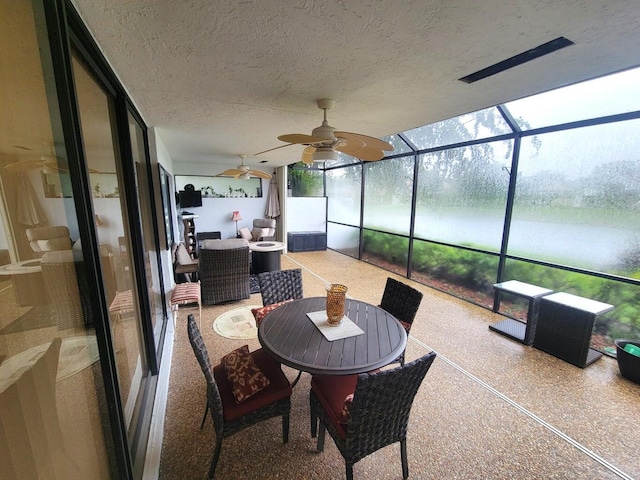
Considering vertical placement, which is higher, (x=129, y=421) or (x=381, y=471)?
(x=129, y=421)

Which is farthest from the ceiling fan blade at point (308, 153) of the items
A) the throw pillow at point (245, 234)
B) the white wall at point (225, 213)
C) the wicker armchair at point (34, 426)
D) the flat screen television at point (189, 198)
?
the white wall at point (225, 213)

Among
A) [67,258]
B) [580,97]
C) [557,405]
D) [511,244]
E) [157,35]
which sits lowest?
[557,405]

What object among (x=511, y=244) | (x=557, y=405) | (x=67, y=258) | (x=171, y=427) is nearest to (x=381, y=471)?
(x=171, y=427)

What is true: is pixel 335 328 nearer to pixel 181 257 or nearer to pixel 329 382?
pixel 329 382

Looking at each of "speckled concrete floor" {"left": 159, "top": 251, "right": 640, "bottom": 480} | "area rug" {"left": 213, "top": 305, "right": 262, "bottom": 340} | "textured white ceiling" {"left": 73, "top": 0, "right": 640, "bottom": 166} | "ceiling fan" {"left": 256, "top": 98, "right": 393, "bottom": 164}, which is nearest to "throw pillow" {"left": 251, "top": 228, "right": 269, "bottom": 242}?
"area rug" {"left": 213, "top": 305, "right": 262, "bottom": 340}

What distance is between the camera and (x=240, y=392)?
1.53 meters

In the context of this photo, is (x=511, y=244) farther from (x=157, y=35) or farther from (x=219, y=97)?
(x=157, y=35)

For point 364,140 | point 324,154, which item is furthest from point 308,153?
point 364,140

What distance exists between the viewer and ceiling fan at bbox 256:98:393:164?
197cm

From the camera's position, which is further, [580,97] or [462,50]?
[580,97]

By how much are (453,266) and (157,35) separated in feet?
14.5

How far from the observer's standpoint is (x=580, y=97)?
8.78 feet

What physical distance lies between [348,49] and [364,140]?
601 millimetres

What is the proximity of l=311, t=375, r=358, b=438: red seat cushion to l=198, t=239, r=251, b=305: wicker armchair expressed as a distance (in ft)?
7.82
